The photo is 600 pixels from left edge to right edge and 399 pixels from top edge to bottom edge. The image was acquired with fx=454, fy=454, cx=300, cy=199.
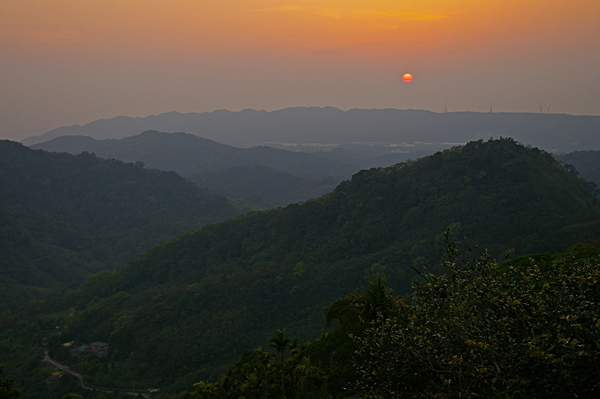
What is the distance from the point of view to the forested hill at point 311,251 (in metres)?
48.8

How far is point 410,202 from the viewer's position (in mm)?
68000

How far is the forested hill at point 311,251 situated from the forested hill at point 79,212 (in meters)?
35.1

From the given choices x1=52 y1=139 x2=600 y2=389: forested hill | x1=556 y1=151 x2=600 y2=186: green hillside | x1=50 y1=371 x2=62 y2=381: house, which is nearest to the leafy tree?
x1=52 y1=139 x2=600 y2=389: forested hill

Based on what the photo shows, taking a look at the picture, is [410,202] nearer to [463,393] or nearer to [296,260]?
[296,260]

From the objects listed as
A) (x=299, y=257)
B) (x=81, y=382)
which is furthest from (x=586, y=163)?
(x=81, y=382)

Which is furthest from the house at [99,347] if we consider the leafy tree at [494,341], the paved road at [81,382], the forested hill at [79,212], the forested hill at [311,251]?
the leafy tree at [494,341]

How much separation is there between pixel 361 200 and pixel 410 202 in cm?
753

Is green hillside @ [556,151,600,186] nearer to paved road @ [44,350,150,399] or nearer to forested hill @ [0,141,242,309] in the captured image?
forested hill @ [0,141,242,309]

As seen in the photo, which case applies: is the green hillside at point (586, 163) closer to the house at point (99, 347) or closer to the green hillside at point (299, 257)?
the green hillside at point (299, 257)

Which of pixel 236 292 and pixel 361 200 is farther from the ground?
pixel 361 200

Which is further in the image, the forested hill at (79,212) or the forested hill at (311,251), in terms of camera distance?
the forested hill at (79,212)

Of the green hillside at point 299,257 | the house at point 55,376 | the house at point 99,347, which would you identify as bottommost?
the house at point 55,376

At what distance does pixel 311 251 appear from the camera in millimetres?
Answer: 65562

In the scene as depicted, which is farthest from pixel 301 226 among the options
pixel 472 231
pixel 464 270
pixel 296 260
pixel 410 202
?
pixel 464 270
